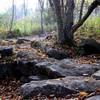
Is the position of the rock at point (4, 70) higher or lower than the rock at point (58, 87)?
lower

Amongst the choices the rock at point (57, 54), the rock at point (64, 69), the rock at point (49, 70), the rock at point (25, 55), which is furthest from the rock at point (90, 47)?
the rock at point (49, 70)

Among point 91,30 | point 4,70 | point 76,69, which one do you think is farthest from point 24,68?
point 91,30

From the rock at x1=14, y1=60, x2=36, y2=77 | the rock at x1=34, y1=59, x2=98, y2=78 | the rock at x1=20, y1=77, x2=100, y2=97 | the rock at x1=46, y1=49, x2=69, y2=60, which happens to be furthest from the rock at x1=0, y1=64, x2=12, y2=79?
the rock at x1=20, y1=77, x2=100, y2=97

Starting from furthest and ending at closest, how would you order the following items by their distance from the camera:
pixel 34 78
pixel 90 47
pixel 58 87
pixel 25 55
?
pixel 90 47 → pixel 25 55 → pixel 34 78 → pixel 58 87

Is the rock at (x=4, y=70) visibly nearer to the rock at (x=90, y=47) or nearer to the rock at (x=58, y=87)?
the rock at (x=90, y=47)

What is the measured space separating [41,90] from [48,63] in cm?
243

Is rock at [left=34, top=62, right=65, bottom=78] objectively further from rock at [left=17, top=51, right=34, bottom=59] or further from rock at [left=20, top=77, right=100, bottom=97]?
rock at [left=20, top=77, right=100, bottom=97]

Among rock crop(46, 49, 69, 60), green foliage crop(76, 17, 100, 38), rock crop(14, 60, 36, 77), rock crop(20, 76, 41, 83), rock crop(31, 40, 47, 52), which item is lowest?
rock crop(20, 76, 41, 83)

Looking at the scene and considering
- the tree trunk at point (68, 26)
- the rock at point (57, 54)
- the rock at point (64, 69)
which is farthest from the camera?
the tree trunk at point (68, 26)

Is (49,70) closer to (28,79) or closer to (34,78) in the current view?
(34,78)

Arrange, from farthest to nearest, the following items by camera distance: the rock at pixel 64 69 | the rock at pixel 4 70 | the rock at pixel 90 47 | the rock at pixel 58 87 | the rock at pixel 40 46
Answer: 1. the rock at pixel 40 46
2. the rock at pixel 90 47
3. the rock at pixel 4 70
4. the rock at pixel 64 69
5. the rock at pixel 58 87

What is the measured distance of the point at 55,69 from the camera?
7367 mm

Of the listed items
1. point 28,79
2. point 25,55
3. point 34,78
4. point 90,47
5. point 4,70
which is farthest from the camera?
point 90,47

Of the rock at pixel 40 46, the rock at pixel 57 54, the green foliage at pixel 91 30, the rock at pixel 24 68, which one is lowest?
the rock at pixel 24 68
